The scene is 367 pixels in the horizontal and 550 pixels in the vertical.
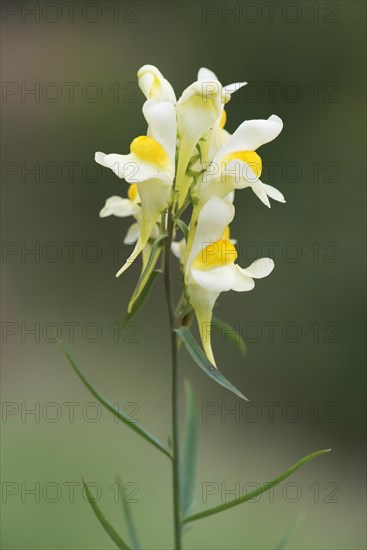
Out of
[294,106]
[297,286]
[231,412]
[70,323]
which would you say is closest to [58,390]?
[70,323]

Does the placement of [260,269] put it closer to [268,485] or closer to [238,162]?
[238,162]

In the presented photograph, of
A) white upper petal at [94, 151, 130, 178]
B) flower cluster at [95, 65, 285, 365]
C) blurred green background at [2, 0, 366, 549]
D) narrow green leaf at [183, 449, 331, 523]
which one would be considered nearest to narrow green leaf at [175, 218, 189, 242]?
flower cluster at [95, 65, 285, 365]

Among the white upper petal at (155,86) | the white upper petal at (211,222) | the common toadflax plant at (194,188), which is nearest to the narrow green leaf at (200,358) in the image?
the common toadflax plant at (194,188)

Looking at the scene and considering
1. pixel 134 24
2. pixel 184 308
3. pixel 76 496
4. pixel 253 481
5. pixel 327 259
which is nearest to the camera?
pixel 184 308

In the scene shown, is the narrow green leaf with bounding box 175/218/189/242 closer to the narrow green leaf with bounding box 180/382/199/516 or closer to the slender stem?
the slender stem

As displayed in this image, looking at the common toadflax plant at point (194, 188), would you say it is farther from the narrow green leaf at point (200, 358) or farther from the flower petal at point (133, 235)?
the flower petal at point (133, 235)

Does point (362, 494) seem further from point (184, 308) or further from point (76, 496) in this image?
point (184, 308)
